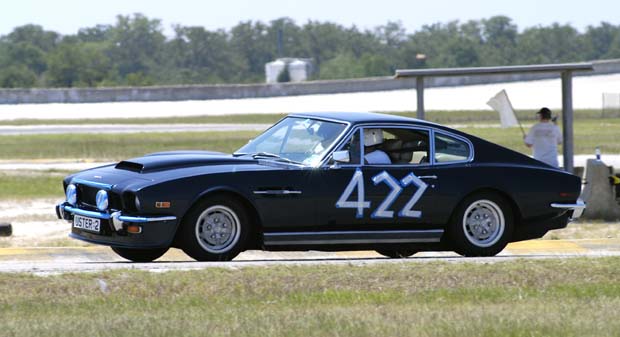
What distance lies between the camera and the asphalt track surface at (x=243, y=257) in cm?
972

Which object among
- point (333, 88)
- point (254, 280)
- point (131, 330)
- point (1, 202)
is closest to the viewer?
point (131, 330)

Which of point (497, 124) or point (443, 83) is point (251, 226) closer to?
point (497, 124)

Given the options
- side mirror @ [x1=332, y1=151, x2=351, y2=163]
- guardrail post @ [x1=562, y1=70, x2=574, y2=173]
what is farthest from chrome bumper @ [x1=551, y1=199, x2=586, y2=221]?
guardrail post @ [x1=562, y1=70, x2=574, y2=173]

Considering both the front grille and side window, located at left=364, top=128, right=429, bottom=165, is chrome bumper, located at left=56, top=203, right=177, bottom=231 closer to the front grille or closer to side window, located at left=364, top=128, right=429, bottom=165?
the front grille

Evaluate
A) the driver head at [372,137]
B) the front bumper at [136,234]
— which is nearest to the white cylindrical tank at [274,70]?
the driver head at [372,137]

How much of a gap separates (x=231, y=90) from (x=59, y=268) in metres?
60.8

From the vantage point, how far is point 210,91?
69750 millimetres

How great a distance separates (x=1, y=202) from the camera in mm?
20141

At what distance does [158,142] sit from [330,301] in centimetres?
3256

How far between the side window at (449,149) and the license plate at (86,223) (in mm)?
2914

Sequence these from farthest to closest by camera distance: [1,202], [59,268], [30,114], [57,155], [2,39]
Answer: [2,39] < [30,114] < [57,155] < [1,202] < [59,268]

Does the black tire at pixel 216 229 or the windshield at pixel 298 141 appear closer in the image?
the black tire at pixel 216 229

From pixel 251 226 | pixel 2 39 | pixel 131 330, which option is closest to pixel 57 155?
pixel 251 226

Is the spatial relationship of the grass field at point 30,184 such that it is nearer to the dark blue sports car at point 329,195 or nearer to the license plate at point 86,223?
Result: the license plate at point 86,223
